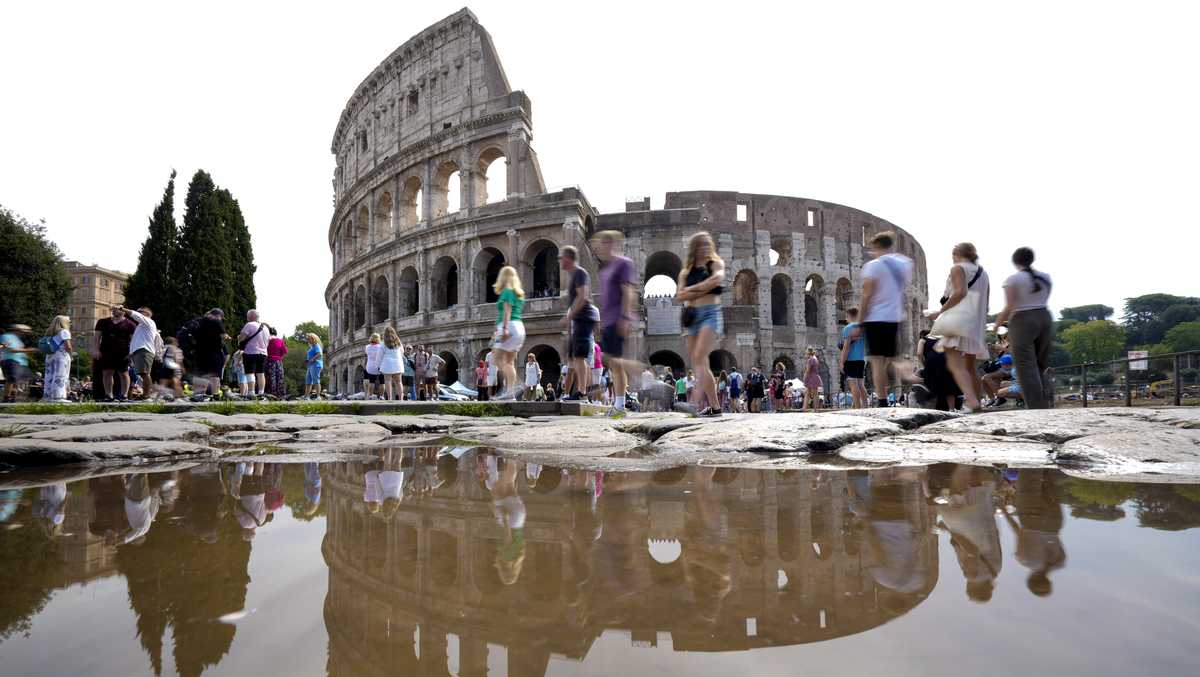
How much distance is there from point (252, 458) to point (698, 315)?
11.0 ft

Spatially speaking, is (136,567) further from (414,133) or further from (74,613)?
(414,133)

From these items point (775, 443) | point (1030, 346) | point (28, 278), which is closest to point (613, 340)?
point (775, 443)

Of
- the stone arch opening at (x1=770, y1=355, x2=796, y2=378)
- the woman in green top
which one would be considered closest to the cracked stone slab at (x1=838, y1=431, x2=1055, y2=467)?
the woman in green top

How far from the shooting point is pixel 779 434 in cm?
335

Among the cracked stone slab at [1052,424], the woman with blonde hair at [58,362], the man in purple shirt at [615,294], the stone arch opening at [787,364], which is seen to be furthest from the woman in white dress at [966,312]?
the stone arch opening at [787,364]

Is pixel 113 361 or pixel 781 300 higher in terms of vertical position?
pixel 781 300

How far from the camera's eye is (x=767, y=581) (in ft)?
3.45

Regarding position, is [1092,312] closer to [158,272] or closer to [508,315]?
[508,315]

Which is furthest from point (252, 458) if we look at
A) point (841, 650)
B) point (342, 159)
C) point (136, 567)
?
point (342, 159)

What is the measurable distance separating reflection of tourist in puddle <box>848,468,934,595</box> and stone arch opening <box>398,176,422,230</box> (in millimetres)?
24011

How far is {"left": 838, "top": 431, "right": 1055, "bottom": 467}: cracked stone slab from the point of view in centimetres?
273

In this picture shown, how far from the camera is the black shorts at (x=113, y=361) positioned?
8578 millimetres

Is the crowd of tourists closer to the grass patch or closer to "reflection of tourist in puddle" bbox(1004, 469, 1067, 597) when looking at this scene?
the grass patch

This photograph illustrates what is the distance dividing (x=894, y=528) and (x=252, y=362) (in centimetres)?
1058
